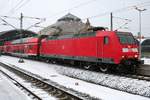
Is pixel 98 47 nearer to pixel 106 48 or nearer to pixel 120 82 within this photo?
pixel 106 48

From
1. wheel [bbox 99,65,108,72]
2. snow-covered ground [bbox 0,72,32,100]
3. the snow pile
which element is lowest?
snow-covered ground [bbox 0,72,32,100]

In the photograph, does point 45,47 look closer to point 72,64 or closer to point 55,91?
point 72,64

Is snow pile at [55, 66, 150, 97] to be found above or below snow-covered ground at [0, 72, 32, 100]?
above

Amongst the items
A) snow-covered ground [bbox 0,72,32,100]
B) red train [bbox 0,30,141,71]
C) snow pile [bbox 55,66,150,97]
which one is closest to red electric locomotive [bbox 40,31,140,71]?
red train [bbox 0,30,141,71]

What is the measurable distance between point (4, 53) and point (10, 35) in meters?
11.3

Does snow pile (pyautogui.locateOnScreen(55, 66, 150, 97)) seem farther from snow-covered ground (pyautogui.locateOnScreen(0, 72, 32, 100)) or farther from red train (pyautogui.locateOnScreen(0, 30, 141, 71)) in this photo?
snow-covered ground (pyautogui.locateOnScreen(0, 72, 32, 100))

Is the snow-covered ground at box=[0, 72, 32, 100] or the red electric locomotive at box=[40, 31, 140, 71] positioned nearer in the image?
the snow-covered ground at box=[0, 72, 32, 100]

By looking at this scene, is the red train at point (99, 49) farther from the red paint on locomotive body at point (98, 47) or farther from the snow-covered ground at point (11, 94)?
the snow-covered ground at point (11, 94)

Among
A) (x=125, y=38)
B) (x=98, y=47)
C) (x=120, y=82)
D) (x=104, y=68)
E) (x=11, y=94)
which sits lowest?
(x=11, y=94)

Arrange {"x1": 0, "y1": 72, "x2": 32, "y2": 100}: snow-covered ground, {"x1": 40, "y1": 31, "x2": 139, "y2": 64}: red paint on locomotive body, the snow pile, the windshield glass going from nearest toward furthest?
{"x1": 0, "y1": 72, "x2": 32, "y2": 100}: snow-covered ground < the snow pile < {"x1": 40, "y1": 31, "x2": 139, "y2": 64}: red paint on locomotive body < the windshield glass

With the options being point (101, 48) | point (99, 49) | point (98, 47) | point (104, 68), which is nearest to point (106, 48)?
point (101, 48)

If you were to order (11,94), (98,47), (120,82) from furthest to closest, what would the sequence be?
(98,47), (120,82), (11,94)

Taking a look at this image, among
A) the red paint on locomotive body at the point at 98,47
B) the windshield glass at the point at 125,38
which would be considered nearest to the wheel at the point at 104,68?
the red paint on locomotive body at the point at 98,47

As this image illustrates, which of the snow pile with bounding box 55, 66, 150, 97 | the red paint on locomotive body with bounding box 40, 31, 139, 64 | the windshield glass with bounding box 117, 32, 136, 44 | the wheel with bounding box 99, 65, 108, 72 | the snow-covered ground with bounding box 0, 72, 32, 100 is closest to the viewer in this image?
the snow-covered ground with bounding box 0, 72, 32, 100
